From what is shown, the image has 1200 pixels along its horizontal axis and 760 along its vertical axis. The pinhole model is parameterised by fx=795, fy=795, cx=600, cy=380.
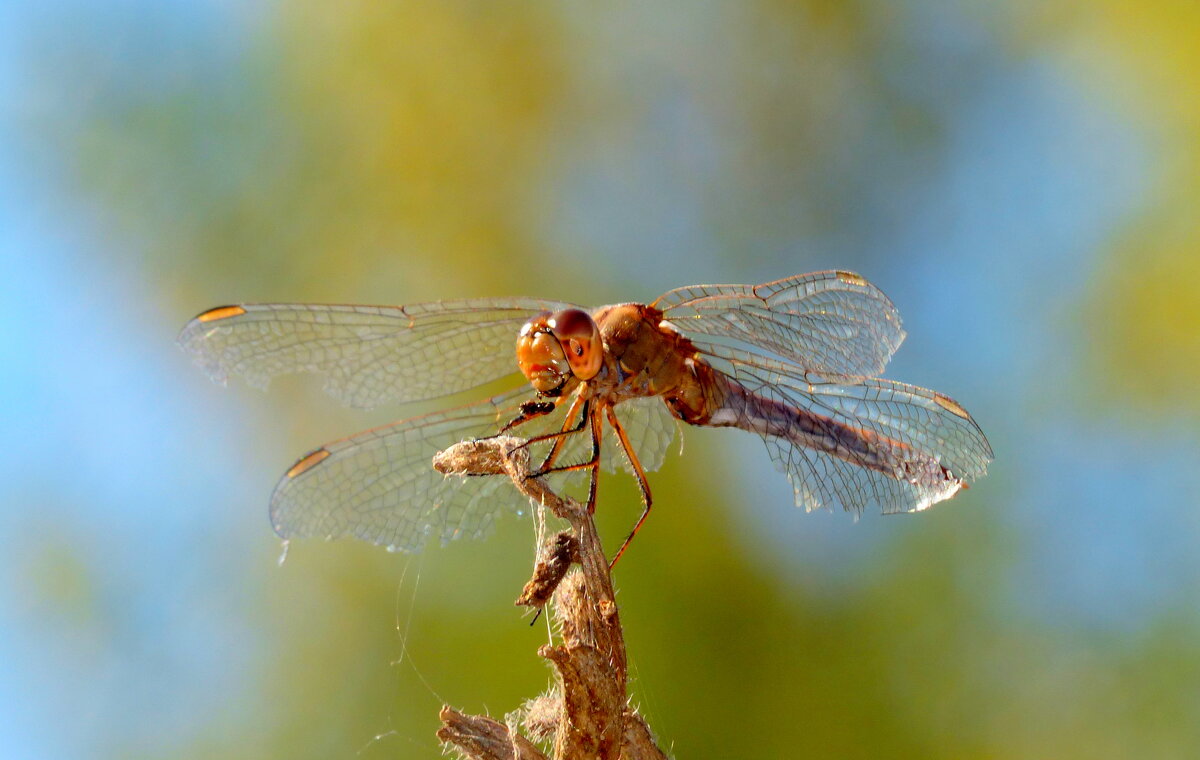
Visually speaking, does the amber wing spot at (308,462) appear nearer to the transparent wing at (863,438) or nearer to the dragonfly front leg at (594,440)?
the dragonfly front leg at (594,440)

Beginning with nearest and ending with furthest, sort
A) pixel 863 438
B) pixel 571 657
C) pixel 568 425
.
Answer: pixel 571 657, pixel 568 425, pixel 863 438

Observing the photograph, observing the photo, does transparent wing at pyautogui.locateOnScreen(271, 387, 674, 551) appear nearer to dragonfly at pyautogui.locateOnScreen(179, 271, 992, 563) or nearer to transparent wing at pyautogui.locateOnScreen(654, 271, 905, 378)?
dragonfly at pyautogui.locateOnScreen(179, 271, 992, 563)

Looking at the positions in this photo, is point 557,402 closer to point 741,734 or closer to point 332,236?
point 741,734

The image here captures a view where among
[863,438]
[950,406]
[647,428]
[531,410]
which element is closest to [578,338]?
[531,410]

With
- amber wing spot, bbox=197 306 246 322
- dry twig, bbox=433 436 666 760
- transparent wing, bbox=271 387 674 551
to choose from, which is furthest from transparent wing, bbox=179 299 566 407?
dry twig, bbox=433 436 666 760

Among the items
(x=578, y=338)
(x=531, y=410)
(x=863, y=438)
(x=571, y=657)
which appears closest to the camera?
(x=571, y=657)

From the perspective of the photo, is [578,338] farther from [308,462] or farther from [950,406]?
[950,406]
